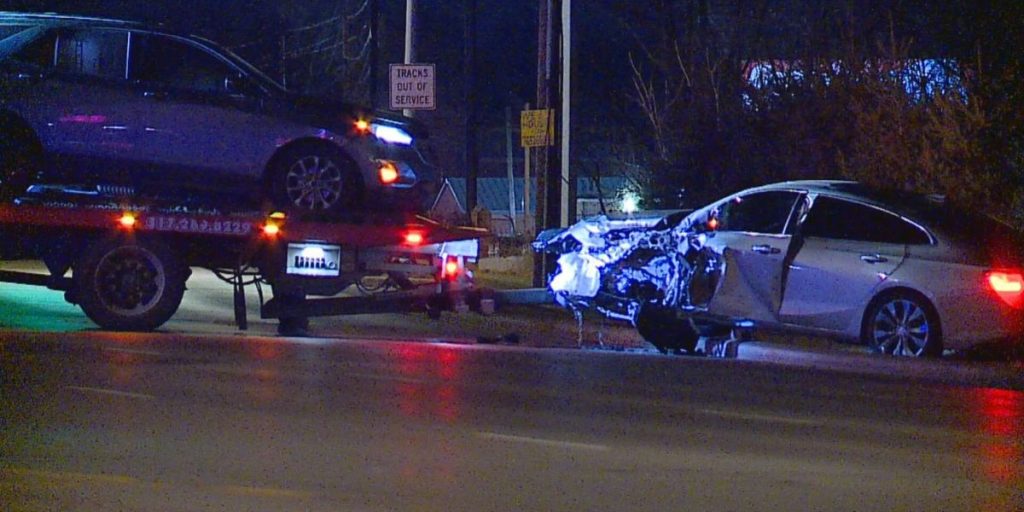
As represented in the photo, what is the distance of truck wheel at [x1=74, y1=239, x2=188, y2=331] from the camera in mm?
11438

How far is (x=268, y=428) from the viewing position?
25.0 feet

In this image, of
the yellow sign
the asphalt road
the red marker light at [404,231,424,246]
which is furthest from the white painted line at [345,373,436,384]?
the yellow sign

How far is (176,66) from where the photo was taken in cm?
1135

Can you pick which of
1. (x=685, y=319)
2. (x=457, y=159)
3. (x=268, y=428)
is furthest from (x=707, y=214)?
(x=457, y=159)

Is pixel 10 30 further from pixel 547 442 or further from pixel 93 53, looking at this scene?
pixel 547 442

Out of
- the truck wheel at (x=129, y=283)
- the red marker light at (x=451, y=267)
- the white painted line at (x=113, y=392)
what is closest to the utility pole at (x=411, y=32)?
the red marker light at (x=451, y=267)

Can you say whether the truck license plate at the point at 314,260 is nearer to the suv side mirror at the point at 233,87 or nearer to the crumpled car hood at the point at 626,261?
the suv side mirror at the point at 233,87

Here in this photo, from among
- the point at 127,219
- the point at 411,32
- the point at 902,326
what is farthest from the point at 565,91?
the point at 127,219

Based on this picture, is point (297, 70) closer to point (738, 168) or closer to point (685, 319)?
point (738, 168)

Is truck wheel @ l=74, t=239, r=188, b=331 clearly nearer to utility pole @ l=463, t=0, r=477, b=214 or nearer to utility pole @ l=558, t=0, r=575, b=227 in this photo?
utility pole @ l=558, t=0, r=575, b=227

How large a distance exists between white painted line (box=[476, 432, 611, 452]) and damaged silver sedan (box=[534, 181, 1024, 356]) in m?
4.64

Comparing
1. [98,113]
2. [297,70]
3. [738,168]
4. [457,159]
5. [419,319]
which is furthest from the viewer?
[457,159]

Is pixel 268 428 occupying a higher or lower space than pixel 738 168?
lower

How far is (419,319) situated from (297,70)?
18196 millimetres
